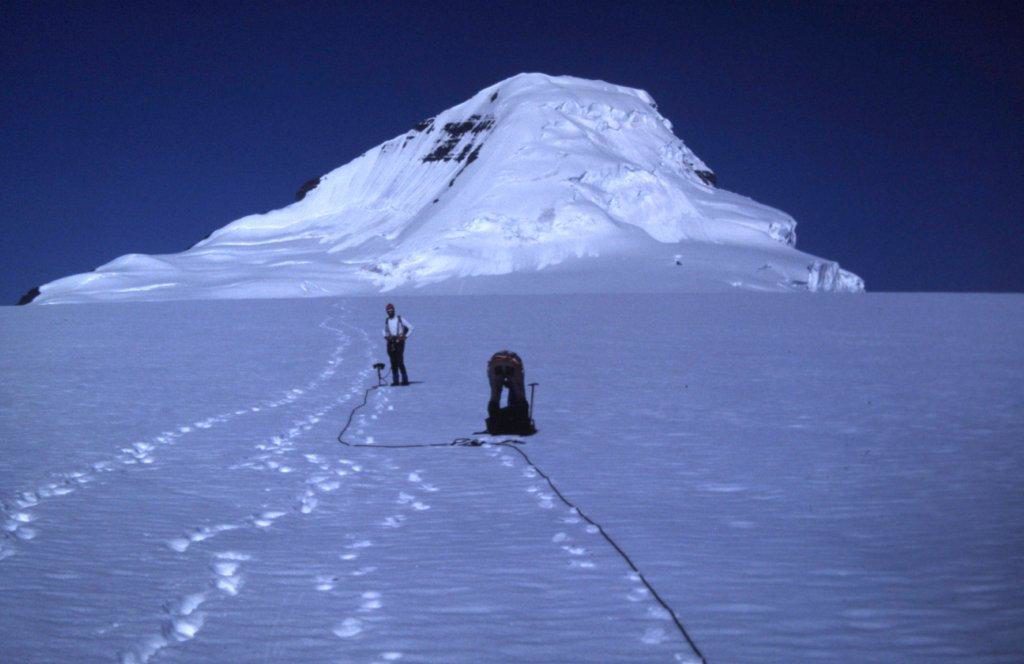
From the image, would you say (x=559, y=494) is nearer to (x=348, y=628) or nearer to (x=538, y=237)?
(x=348, y=628)

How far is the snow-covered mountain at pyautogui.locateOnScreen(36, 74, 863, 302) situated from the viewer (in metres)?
123

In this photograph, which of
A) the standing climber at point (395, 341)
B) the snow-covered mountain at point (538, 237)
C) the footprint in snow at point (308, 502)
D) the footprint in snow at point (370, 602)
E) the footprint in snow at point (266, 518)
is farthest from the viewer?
the snow-covered mountain at point (538, 237)

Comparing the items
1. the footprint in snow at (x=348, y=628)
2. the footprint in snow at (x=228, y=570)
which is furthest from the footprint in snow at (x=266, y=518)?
the footprint in snow at (x=348, y=628)

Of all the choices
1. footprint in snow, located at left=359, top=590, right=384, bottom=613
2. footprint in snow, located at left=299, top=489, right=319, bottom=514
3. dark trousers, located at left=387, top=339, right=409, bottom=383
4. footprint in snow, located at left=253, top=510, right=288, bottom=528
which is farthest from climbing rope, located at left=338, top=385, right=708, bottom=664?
footprint in snow, located at left=253, top=510, right=288, bottom=528

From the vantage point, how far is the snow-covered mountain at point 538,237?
123 m

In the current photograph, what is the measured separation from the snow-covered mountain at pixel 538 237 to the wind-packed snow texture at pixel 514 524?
97402 mm

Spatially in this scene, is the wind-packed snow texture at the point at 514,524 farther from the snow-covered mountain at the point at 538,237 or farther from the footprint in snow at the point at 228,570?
the snow-covered mountain at the point at 538,237

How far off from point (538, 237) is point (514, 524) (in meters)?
130

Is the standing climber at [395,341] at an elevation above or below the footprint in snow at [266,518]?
above

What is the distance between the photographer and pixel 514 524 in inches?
303

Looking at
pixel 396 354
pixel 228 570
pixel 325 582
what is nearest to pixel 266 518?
pixel 228 570

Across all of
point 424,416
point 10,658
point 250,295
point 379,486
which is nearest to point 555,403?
point 424,416

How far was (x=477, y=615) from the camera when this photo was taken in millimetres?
5512

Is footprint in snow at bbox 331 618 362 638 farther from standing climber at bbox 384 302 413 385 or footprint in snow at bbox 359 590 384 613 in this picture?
standing climber at bbox 384 302 413 385
